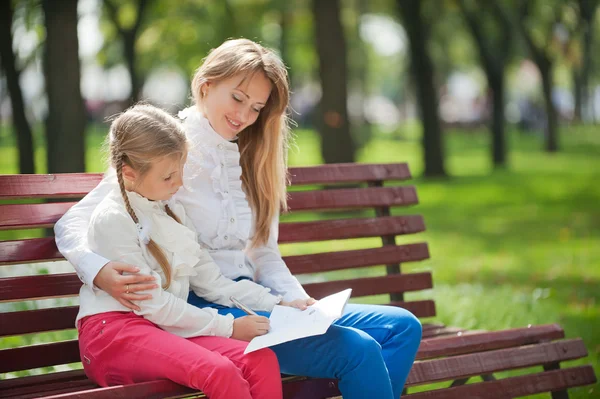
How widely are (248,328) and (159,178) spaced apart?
63 centimetres

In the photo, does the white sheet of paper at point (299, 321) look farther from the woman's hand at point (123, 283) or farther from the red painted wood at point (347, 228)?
the red painted wood at point (347, 228)

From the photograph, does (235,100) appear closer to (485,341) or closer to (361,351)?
(361,351)

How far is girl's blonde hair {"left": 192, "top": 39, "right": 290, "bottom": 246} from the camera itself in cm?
A: 374

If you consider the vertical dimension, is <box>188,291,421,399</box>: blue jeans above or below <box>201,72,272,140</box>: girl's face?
below

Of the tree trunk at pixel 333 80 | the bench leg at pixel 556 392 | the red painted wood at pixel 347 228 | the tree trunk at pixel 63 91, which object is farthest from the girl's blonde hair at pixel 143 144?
the tree trunk at pixel 333 80

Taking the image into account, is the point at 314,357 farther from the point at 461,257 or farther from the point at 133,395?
the point at 461,257

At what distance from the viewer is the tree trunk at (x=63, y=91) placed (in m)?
7.74

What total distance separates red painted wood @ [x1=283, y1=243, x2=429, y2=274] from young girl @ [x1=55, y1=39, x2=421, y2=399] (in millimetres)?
363

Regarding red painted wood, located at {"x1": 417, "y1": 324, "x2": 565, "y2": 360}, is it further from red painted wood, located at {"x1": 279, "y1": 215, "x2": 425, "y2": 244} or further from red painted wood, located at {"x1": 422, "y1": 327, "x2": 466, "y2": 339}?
red painted wood, located at {"x1": 279, "y1": 215, "x2": 425, "y2": 244}

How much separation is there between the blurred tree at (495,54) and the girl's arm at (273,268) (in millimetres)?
16393

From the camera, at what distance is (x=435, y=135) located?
18125 mm

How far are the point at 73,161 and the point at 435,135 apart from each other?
1120 cm

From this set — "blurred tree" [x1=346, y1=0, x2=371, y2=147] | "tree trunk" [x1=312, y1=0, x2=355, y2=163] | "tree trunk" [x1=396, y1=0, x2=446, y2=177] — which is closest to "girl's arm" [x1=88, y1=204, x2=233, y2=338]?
"tree trunk" [x1=312, y1=0, x2=355, y2=163]

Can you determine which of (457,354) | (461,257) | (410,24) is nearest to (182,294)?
(457,354)
